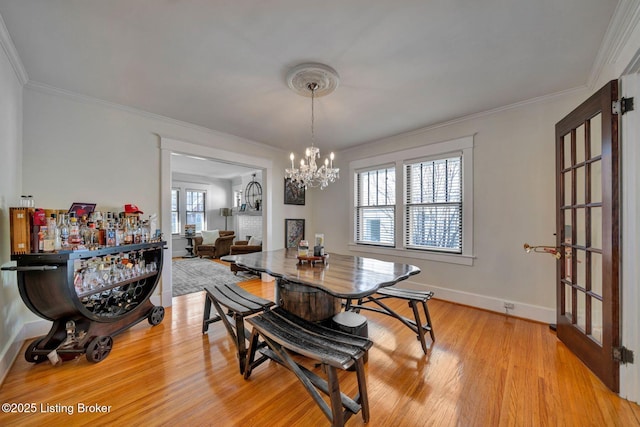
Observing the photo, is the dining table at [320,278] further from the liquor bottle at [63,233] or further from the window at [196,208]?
the window at [196,208]

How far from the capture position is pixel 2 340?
1.81 m

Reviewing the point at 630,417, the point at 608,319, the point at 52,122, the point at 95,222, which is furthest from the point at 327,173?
the point at 52,122

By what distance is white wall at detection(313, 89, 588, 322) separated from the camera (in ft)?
8.80

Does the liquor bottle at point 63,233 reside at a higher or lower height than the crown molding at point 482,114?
lower

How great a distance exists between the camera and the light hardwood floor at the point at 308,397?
1.45m

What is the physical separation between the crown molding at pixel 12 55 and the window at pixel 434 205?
4.23m

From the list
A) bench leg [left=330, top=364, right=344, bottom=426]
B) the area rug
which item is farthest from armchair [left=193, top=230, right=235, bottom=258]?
bench leg [left=330, top=364, right=344, bottom=426]

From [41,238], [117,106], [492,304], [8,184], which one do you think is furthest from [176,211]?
[492,304]

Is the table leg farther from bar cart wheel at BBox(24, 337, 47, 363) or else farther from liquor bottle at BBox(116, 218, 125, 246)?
bar cart wheel at BBox(24, 337, 47, 363)

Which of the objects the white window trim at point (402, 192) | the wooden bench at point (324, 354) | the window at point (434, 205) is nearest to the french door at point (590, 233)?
the white window trim at point (402, 192)

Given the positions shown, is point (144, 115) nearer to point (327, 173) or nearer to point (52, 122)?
point (52, 122)

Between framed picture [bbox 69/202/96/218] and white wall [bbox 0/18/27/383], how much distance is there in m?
0.38

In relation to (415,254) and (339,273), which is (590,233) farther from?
(339,273)

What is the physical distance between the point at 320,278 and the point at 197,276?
160 inches
